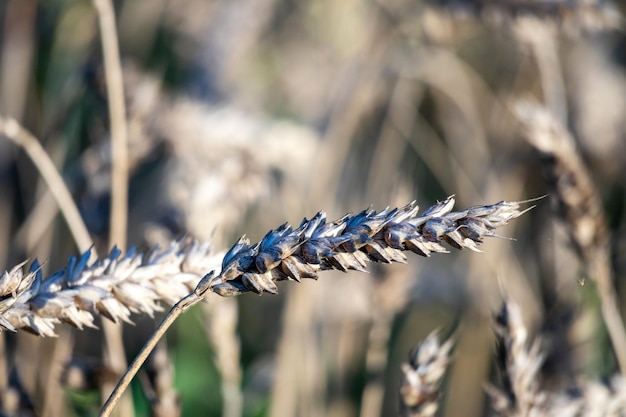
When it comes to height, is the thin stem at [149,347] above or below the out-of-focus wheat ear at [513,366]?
above

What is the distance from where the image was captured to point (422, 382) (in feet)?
2.63

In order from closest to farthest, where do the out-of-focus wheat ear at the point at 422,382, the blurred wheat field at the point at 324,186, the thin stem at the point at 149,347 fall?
the thin stem at the point at 149,347
the out-of-focus wheat ear at the point at 422,382
the blurred wheat field at the point at 324,186

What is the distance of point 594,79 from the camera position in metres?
2.17

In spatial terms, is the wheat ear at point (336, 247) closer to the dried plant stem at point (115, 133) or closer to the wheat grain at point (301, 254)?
the wheat grain at point (301, 254)

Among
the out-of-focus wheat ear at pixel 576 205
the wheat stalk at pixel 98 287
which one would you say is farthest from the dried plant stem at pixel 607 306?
the wheat stalk at pixel 98 287

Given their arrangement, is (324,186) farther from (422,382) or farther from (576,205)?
(422,382)

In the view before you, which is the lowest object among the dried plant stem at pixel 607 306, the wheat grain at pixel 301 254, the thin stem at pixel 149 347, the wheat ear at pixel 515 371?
the dried plant stem at pixel 607 306

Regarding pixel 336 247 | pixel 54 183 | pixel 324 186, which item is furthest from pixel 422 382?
pixel 324 186

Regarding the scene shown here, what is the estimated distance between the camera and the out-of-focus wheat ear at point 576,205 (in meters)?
1.10

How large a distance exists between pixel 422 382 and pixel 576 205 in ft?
1.63

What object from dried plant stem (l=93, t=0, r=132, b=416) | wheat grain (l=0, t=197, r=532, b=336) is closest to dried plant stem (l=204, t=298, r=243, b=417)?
dried plant stem (l=93, t=0, r=132, b=416)

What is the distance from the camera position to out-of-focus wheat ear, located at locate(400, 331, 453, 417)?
2.62 feet

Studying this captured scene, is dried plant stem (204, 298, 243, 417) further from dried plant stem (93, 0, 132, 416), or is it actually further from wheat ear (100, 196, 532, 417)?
wheat ear (100, 196, 532, 417)

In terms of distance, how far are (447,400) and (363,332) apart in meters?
0.33
